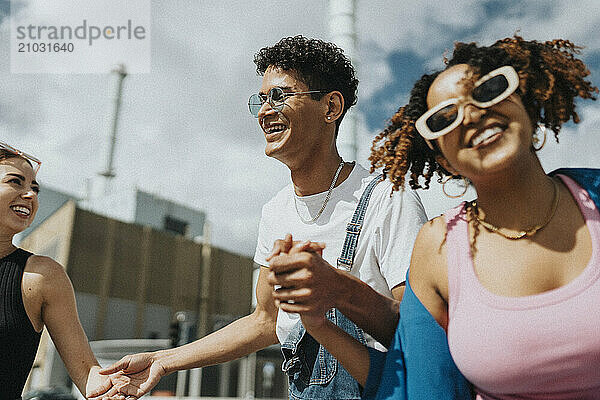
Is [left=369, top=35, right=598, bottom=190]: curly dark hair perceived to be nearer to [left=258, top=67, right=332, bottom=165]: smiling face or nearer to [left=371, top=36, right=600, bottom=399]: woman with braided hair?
[left=371, top=36, right=600, bottom=399]: woman with braided hair

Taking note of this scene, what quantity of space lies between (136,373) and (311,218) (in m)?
1.11

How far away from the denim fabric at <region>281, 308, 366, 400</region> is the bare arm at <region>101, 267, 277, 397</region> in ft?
1.47

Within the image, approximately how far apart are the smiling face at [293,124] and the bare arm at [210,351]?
Answer: 24.2 inches

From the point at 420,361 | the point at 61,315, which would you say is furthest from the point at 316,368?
the point at 61,315

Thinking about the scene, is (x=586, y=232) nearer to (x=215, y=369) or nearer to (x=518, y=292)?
(x=518, y=292)

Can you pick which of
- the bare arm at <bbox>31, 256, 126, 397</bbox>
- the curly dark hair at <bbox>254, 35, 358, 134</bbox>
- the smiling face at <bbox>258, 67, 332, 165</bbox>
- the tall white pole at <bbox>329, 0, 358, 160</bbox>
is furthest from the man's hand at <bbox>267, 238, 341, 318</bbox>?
the tall white pole at <bbox>329, 0, 358, 160</bbox>

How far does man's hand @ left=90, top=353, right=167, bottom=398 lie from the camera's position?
264 cm

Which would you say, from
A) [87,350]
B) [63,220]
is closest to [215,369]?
[63,220]

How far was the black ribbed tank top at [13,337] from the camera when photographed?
2.73m

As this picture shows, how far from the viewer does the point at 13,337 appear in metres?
2.78

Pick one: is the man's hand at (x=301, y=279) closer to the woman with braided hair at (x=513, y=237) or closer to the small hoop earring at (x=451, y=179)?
the woman with braided hair at (x=513, y=237)

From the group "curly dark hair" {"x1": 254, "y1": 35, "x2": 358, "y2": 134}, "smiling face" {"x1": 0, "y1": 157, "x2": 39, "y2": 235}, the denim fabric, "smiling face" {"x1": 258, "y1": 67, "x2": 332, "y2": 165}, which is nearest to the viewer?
the denim fabric

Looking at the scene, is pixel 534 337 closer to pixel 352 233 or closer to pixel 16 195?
pixel 352 233

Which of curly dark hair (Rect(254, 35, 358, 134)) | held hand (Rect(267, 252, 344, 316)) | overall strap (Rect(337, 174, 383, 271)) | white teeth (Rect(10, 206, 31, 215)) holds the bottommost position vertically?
held hand (Rect(267, 252, 344, 316))
